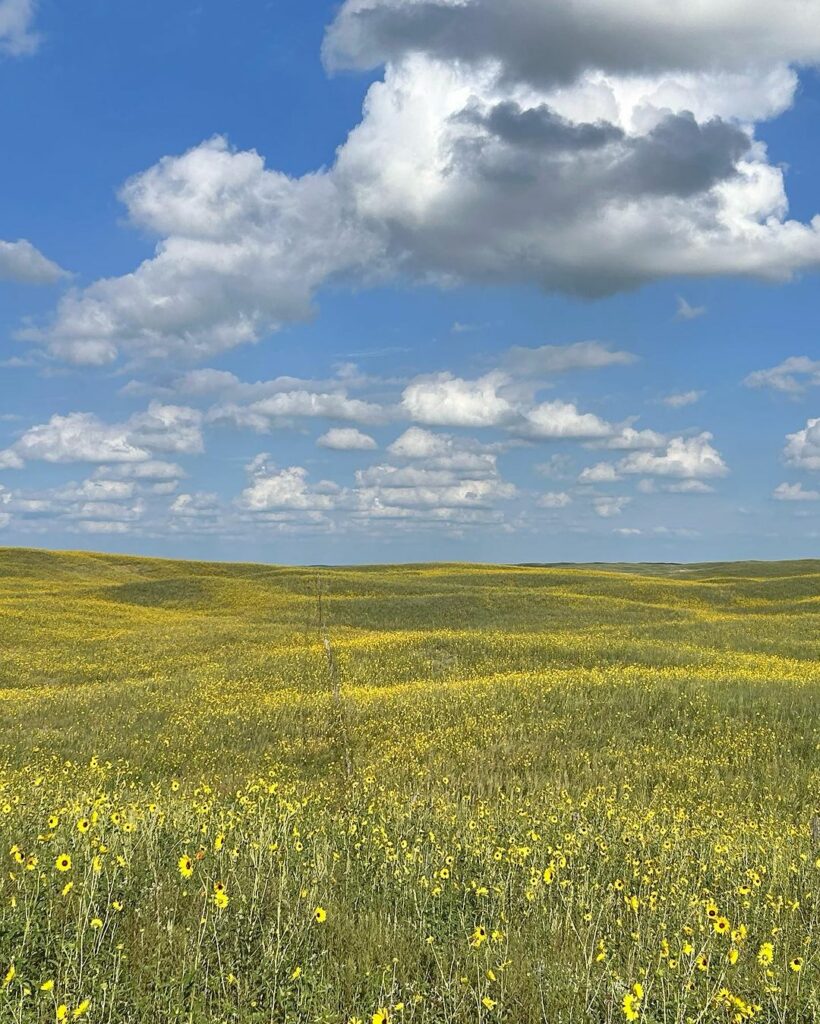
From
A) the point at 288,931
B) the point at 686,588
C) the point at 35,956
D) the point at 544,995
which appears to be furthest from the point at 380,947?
the point at 686,588

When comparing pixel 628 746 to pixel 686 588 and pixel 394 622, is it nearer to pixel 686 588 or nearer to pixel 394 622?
pixel 394 622

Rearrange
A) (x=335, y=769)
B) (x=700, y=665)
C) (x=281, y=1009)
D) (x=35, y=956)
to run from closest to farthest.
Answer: (x=281, y=1009)
(x=35, y=956)
(x=335, y=769)
(x=700, y=665)

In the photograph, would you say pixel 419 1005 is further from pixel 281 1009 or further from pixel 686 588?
pixel 686 588

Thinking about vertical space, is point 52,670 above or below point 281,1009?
below

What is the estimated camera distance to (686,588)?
59594 mm

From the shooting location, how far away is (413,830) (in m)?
7.86

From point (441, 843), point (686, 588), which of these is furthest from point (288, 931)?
point (686, 588)

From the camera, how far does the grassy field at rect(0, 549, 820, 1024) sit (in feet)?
14.7

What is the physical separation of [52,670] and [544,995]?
27463mm

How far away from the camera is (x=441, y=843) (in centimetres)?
759

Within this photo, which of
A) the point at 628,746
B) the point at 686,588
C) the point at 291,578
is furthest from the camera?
the point at 291,578

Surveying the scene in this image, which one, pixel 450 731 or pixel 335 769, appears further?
pixel 450 731

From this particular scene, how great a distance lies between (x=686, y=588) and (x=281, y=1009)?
59492 millimetres

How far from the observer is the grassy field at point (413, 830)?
14.7 feet
